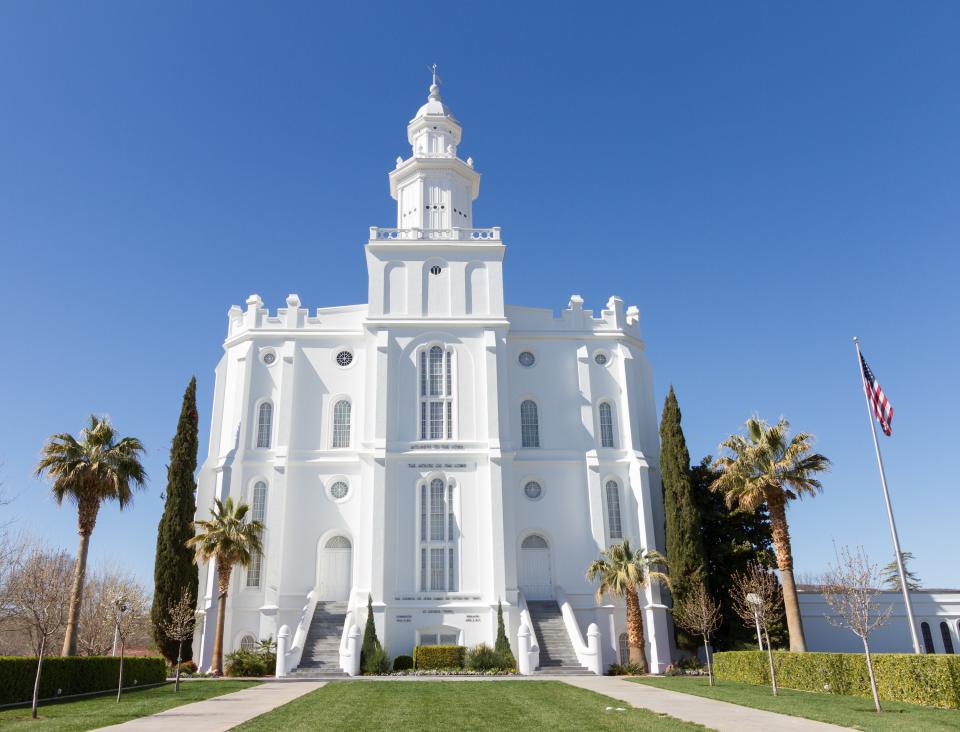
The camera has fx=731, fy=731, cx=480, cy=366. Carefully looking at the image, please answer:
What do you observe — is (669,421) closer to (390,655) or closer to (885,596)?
(885,596)

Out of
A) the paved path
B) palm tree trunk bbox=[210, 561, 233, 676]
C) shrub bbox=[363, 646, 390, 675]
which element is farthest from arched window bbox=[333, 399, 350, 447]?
the paved path

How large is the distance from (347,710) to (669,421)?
73.4ft

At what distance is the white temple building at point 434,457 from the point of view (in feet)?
99.1

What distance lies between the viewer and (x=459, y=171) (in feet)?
128

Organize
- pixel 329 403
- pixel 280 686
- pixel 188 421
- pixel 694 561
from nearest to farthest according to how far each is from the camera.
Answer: pixel 280 686 → pixel 694 561 → pixel 188 421 → pixel 329 403

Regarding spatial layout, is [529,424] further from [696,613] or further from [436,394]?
[696,613]

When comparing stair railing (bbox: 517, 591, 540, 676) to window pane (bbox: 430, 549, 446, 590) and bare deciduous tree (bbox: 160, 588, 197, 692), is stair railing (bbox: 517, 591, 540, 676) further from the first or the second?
bare deciduous tree (bbox: 160, 588, 197, 692)

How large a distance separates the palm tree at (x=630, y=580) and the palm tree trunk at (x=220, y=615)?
14.8 m

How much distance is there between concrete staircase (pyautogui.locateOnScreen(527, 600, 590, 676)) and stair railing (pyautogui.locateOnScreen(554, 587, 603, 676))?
190mm

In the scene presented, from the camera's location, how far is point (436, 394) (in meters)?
33.7

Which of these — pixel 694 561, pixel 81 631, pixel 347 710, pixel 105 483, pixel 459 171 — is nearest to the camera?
pixel 347 710

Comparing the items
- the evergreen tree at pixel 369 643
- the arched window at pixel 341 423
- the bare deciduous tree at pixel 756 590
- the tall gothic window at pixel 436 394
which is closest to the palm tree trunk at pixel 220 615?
the evergreen tree at pixel 369 643

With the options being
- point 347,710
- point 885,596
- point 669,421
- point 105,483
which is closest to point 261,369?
point 105,483

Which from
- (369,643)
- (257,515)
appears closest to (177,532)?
(257,515)
